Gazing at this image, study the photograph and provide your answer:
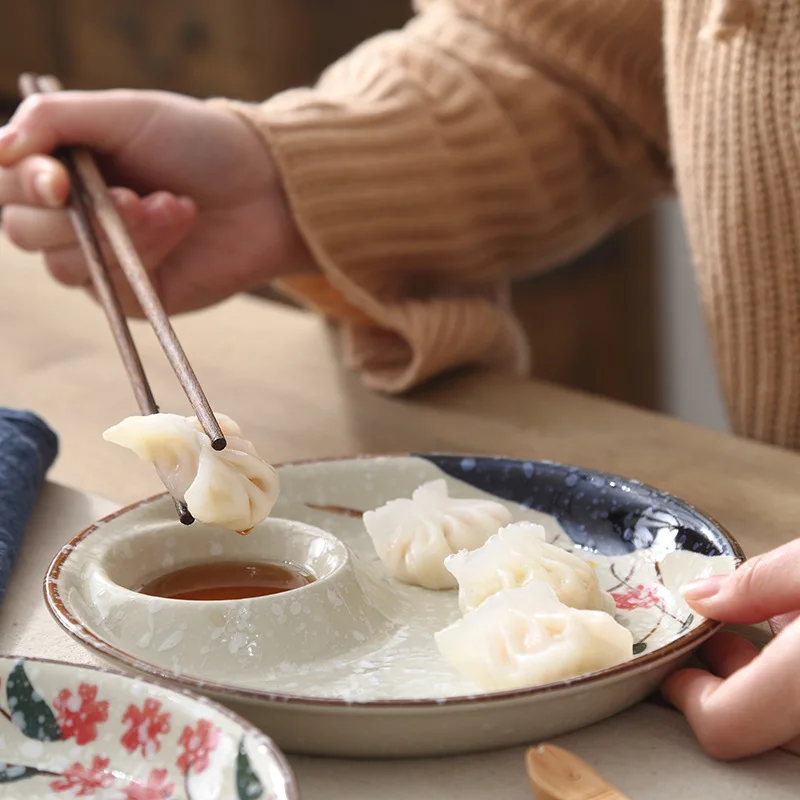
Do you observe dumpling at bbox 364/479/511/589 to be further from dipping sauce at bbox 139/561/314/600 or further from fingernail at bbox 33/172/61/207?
fingernail at bbox 33/172/61/207

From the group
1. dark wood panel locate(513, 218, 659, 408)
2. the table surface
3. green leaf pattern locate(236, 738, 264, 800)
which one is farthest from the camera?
dark wood panel locate(513, 218, 659, 408)

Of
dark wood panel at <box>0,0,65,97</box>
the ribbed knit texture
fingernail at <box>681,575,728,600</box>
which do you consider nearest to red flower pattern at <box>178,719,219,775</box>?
fingernail at <box>681,575,728,600</box>

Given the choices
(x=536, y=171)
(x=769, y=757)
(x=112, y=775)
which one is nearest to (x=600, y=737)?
(x=769, y=757)

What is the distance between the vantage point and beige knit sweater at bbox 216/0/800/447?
0.95 meters

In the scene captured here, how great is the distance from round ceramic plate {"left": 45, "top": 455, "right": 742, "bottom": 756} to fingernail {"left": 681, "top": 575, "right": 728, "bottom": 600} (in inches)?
0.5

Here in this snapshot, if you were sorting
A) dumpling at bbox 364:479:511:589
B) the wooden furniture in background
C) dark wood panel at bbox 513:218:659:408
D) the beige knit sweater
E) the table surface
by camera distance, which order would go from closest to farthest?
1. dumpling at bbox 364:479:511:589
2. the table surface
3. the beige knit sweater
4. the wooden furniture in background
5. dark wood panel at bbox 513:218:659:408

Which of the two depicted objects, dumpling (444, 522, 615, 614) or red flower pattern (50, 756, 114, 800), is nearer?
red flower pattern (50, 756, 114, 800)

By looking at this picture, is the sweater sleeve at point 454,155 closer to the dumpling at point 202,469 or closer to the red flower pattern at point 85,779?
the dumpling at point 202,469

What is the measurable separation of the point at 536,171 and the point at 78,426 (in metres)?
0.52

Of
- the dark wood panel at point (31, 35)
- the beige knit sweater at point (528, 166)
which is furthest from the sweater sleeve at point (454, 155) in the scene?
the dark wood panel at point (31, 35)

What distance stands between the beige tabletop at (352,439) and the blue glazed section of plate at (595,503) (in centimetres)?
10

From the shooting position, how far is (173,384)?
3.52 ft

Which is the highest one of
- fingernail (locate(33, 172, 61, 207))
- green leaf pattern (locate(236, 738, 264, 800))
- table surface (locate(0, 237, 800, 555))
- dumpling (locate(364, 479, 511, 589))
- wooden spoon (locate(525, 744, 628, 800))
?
fingernail (locate(33, 172, 61, 207))

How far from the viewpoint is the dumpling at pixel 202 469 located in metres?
0.57
